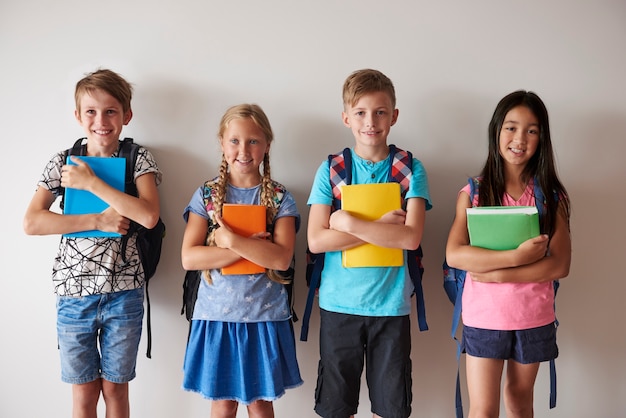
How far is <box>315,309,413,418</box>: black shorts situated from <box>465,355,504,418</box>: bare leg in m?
0.26

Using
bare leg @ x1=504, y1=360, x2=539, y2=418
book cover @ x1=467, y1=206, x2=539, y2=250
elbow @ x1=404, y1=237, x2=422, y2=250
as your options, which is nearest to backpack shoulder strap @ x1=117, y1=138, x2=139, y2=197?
elbow @ x1=404, y1=237, x2=422, y2=250

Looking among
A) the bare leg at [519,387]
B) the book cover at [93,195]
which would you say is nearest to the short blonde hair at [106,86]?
the book cover at [93,195]

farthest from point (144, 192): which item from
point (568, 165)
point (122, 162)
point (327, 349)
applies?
point (568, 165)

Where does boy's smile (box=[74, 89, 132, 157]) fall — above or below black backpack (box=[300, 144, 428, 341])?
above

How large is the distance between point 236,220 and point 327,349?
63 centimetres

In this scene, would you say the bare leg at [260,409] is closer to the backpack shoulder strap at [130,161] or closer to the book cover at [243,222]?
the book cover at [243,222]

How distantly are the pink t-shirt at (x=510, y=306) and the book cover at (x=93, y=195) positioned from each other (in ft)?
4.79

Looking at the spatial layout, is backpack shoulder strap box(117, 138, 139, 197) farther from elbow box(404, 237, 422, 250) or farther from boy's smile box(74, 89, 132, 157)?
elbow box(404, 237, 422, 250)

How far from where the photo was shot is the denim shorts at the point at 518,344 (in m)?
1.73

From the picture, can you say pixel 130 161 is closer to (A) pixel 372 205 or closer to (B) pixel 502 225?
(A) pixel 372 205

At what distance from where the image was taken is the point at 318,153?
217 cm

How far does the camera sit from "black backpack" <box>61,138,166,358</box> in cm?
196

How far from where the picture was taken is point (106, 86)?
75.7 inches

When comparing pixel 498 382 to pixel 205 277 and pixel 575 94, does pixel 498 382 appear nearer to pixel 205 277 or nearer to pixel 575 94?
pixel 205 277
